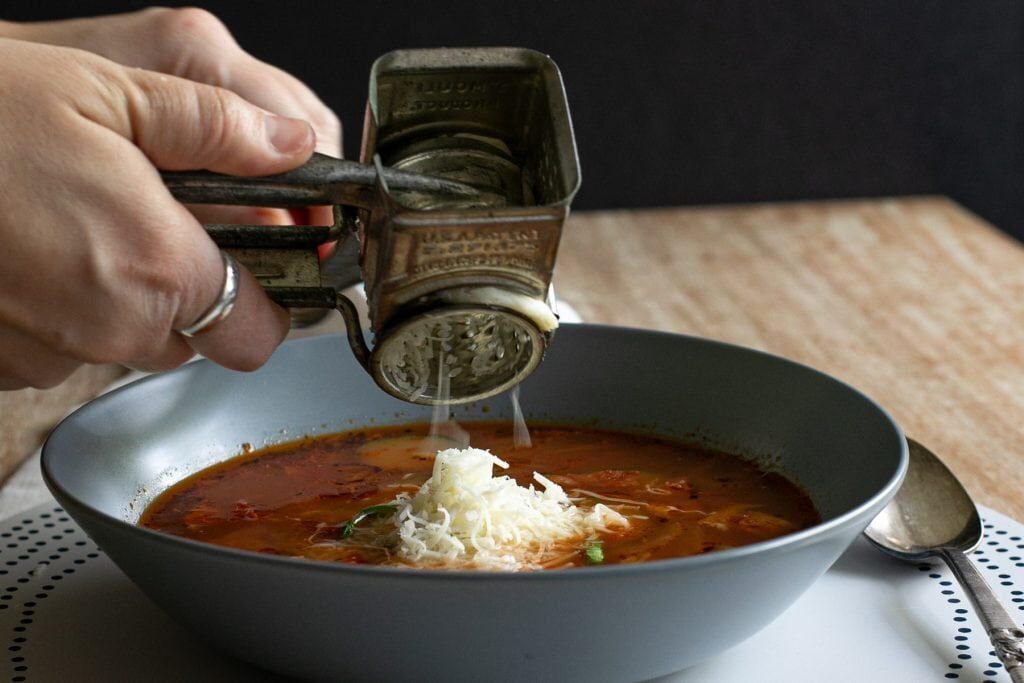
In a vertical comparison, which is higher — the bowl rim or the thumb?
the thumb

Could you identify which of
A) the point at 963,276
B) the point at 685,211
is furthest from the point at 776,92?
the point at 963,276

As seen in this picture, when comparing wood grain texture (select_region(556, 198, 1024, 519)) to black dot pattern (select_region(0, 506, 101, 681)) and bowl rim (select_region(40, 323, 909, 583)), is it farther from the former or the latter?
black dot pattern (select_region(0, 506, 101, 681))

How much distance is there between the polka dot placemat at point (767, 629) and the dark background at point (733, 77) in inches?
97.5

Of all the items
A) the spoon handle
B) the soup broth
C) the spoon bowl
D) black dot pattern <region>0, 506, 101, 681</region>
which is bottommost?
black dot pattern <region>0, 506, 101, 681</region>

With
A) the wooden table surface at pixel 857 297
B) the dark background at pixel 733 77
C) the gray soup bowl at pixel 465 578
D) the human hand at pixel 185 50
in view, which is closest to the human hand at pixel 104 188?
the gray soup bowl at pixel 465 578

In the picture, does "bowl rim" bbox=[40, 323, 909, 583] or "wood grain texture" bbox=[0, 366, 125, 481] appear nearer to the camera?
"bowl rim" bbox=[40, 323, 909, 583]

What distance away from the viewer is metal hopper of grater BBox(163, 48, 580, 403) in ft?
3.71

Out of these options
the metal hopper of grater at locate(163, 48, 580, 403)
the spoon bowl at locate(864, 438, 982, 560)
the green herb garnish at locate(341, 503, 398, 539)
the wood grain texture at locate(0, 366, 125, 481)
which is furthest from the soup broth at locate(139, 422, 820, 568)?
the wood grain texture at locate(0, 366, 125, 481)

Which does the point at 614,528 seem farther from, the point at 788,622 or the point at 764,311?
the point at 764,311

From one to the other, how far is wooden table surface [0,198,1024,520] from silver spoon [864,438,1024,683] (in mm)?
203

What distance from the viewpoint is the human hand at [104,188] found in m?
1.15

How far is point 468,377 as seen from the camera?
1315mm

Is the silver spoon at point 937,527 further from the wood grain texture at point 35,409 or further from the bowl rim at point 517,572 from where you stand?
the wood grain texture at point 35,409

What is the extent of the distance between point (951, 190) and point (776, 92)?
0.76 m
